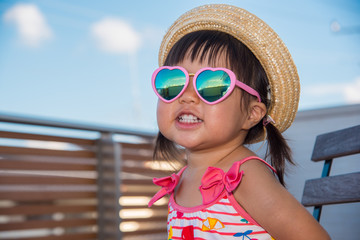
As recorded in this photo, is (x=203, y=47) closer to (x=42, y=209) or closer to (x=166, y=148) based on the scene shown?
(x=166, y=148)

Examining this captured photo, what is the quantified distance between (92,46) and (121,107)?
418 centimetres

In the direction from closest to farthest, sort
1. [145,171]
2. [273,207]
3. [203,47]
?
[273,207]
[203,47]
[145,171]

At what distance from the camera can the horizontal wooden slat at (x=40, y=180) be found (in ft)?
11.8

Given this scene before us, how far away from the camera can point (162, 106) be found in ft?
5.17

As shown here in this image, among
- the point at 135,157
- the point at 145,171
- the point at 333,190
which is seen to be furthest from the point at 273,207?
the point at 145,171

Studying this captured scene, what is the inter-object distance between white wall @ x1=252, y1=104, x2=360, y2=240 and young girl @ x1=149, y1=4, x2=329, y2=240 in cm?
107

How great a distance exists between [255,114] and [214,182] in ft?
1.00

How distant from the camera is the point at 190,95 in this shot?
1479 mm

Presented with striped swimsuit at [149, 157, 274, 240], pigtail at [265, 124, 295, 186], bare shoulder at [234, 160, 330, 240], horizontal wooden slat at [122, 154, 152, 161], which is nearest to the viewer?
bare shoulder at [234, 160, 330, 240]

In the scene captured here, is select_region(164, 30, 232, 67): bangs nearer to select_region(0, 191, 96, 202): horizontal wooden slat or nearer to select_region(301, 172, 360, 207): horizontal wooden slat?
select_region(301, 172, 360, 207): horizontal wooden slat

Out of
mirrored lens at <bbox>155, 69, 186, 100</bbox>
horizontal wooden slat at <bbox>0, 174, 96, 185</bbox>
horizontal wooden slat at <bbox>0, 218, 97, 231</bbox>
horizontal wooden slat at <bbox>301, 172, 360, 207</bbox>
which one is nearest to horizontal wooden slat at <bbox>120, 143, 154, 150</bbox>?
horizontal wooden slat at <bbox>0, 174, 96, 185</bbox>

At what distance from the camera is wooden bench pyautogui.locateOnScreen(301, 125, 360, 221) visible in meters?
1.75

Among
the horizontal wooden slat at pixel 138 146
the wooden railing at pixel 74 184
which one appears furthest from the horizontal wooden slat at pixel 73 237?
the horizontal wooden slat at pixel 138 146

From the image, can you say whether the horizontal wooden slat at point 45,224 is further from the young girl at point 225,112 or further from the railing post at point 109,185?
the young girl at point 225,112
